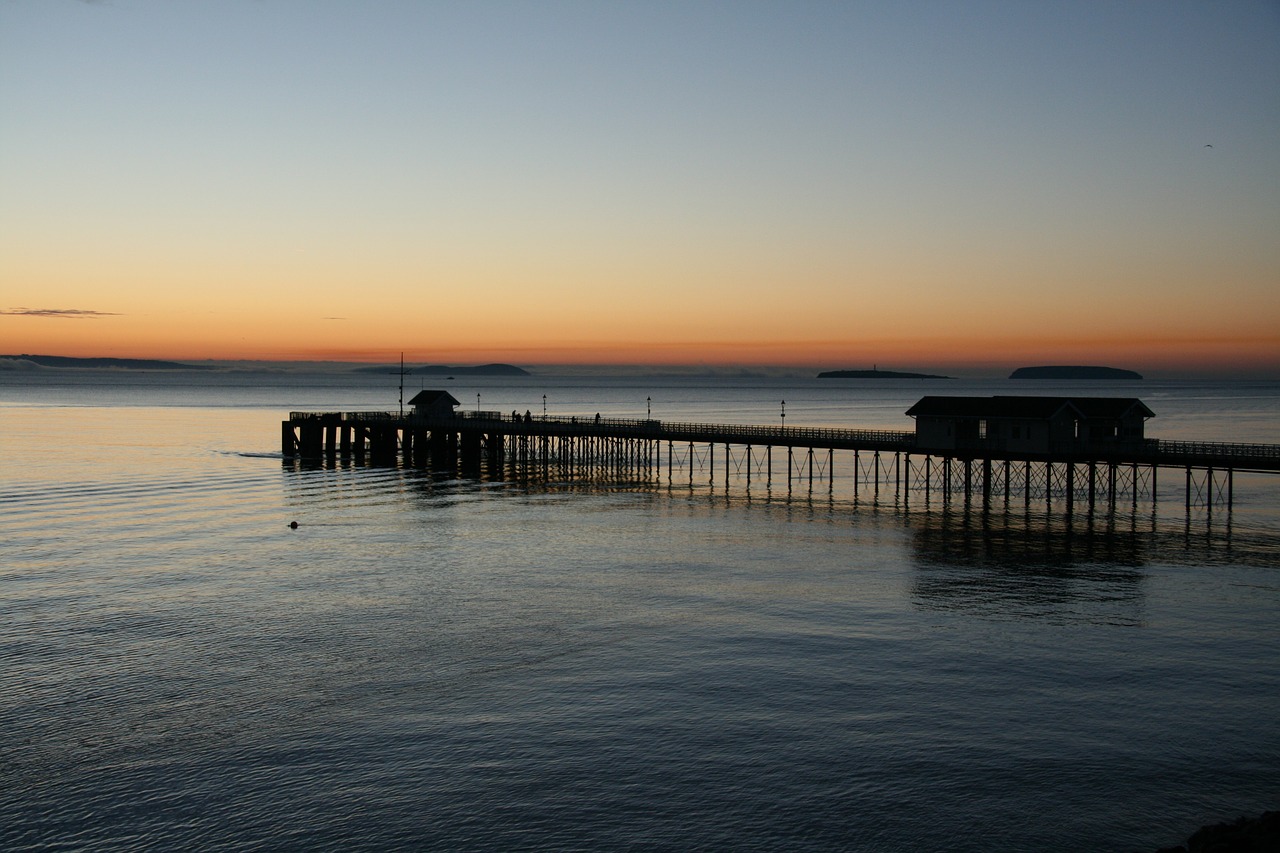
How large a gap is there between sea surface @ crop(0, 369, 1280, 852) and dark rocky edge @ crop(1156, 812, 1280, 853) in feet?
4.03

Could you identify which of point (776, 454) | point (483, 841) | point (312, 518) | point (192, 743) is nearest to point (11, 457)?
point (312, 518)

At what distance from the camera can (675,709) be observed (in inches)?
1128

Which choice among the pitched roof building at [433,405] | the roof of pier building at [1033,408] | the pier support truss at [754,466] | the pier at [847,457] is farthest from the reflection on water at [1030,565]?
the pitched roof building at [433,405]

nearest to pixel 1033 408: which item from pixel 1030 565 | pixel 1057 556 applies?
pixel 1057 556

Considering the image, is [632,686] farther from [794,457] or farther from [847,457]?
[847,457]

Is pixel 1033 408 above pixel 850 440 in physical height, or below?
above

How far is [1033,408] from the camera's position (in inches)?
2645

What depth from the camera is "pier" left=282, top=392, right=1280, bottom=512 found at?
6544cm

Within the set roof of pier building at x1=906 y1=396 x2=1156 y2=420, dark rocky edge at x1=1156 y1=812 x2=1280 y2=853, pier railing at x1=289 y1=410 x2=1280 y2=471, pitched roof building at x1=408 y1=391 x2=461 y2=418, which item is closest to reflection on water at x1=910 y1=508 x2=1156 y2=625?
pier railing at x1=289 y1=410 x2=1280 y2=471

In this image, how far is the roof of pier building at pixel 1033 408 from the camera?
65.4m

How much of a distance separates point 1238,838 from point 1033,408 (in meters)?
50.5

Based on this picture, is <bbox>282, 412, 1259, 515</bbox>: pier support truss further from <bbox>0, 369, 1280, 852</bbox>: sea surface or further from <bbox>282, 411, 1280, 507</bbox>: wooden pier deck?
<bbox>0, 369, 1280, 852</bbox>: sea surface

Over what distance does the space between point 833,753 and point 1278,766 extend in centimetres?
1042

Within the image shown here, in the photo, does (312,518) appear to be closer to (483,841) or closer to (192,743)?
(192,743)
